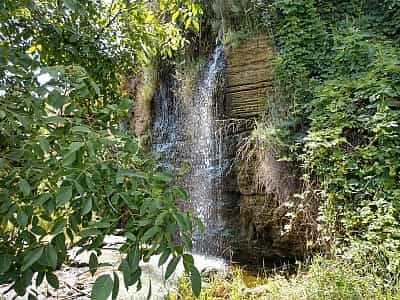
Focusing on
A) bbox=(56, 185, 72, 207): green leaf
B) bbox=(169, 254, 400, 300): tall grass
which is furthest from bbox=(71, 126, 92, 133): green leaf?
bbox=(169, 254, 400, 300): tall grass

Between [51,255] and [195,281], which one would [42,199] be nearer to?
[51,255]

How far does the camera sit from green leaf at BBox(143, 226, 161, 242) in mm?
648

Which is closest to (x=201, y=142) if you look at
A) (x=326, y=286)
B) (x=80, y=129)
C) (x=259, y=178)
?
(x=259, y=178)

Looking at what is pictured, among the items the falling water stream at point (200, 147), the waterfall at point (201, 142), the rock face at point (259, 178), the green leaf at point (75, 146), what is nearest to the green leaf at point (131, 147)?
the green leaf at point (75, 146)

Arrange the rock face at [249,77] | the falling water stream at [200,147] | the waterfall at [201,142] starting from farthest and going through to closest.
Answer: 1. the waterfall at [201,142]
2. the falling water stream at [200,147]
3. the rock face at [249,77]

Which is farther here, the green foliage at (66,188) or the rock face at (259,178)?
the rock face at (259,178)

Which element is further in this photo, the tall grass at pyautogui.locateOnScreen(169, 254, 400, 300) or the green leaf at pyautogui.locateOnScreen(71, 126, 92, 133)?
the tall grass at pyautogui.locateOnScreen(169, 254, 400, 300)

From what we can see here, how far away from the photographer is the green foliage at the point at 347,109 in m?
2.64

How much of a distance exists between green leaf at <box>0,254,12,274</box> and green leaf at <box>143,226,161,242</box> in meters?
0.27

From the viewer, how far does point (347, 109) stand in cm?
299

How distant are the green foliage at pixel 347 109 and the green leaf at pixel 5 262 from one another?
2.35m

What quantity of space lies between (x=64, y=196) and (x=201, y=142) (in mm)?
4193

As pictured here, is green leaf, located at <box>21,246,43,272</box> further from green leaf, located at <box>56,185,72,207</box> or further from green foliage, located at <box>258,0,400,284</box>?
green foliage, located at <box>258,0,400,284</box>

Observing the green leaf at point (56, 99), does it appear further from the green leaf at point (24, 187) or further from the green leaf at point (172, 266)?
the green leaf at point (172, 266)
